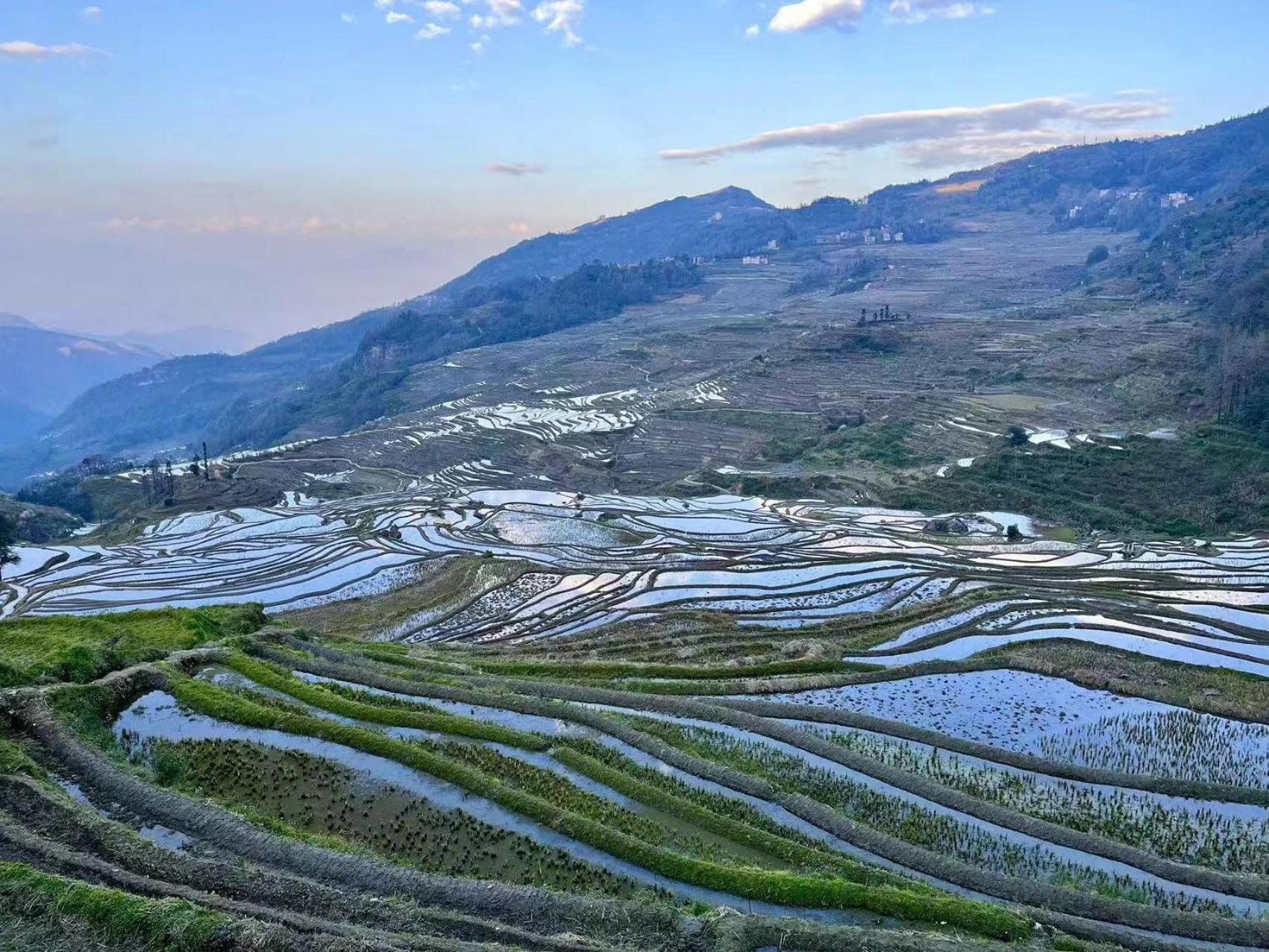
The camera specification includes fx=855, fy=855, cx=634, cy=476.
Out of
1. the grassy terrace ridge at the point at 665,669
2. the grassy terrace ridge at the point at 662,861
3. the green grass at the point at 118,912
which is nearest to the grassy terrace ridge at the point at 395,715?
the grassy terrace ridge at the point at 662,861

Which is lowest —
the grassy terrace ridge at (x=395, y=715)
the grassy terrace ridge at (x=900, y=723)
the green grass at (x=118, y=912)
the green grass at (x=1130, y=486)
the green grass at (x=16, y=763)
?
the green grass at (x=1130, y=486)

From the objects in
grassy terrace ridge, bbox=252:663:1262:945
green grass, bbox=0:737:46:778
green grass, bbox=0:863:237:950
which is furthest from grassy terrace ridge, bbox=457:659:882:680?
green grass, bbox=0:863:237:950

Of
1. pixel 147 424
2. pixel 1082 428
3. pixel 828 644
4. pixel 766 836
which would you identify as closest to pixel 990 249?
pixel 1082 428

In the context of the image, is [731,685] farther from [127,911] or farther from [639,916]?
[127,911]

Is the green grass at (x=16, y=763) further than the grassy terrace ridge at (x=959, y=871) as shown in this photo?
Yes

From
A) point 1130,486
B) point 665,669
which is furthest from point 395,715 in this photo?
point 1130,486

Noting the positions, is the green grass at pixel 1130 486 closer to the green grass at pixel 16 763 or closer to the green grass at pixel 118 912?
the green grass at pixel 118 912

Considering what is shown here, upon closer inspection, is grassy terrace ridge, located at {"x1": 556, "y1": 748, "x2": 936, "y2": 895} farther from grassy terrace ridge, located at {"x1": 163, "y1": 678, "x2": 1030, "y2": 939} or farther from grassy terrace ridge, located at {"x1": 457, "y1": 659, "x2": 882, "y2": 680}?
grassy terrace ridge, located at {"x1": 457, "y1": 659, "x2": 882, "y2": 680}
